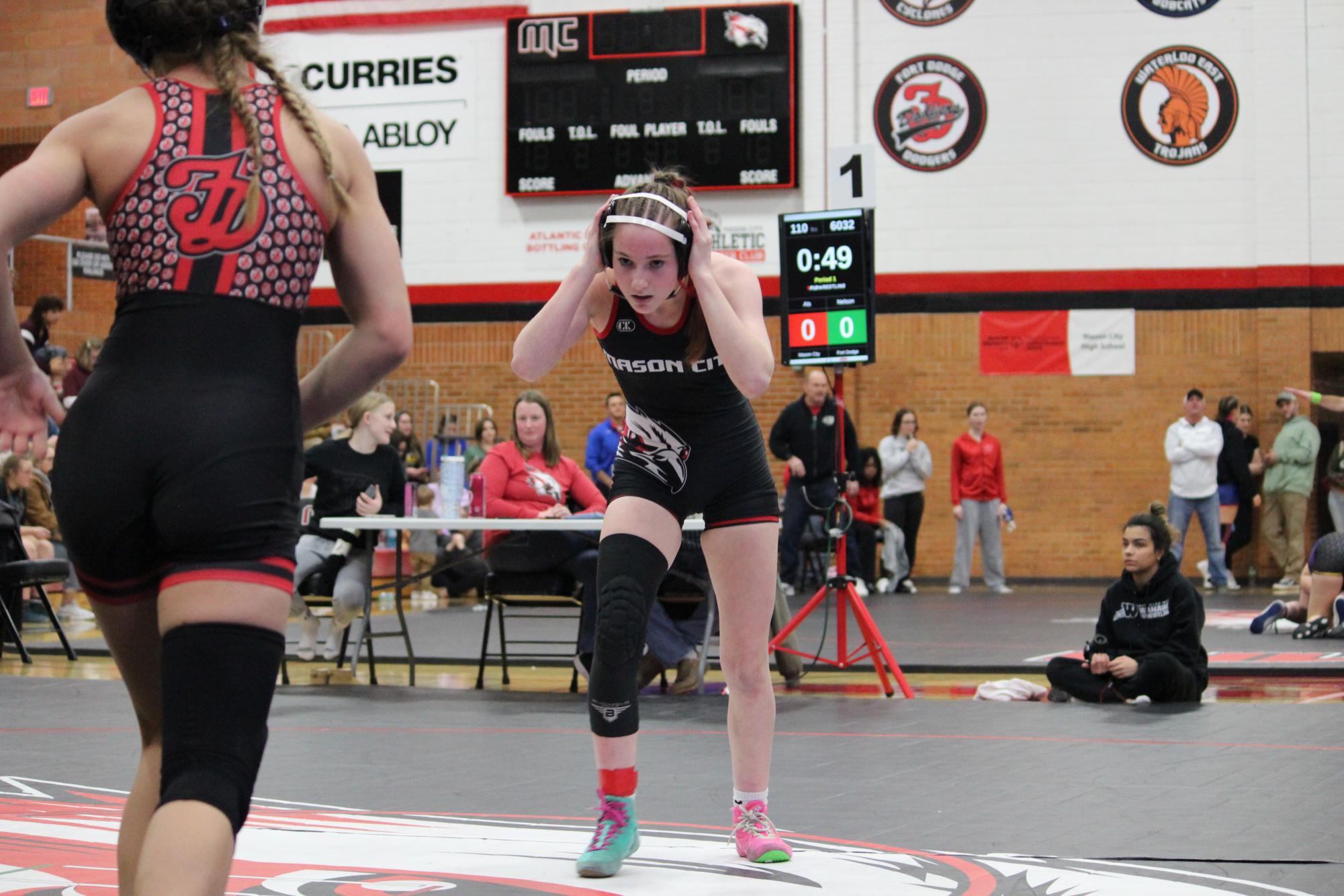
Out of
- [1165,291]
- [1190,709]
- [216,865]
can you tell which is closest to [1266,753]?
[1190,709]

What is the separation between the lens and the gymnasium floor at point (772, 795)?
3.74 meters

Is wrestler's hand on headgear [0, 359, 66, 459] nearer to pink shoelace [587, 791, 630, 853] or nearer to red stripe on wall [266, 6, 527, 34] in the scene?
pink shoelace [587, 791, 630, 853]

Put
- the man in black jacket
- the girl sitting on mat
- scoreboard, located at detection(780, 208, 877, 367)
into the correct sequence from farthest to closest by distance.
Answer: the man in black jacket → scoreboard, located at detection(780, 208, 877, 367) → the girl sitting on mat

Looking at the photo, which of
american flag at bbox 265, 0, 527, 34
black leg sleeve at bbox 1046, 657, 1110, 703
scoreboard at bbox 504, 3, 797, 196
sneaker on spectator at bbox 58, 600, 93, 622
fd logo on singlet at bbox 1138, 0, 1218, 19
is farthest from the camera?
american flag at bbox 265, 0, 527, 34

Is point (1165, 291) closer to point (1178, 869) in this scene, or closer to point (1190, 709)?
point (1190, 709)

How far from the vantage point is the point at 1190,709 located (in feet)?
23.1

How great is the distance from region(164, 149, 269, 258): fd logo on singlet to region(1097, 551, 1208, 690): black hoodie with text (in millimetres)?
5957

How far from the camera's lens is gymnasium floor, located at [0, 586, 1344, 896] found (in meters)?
3.74

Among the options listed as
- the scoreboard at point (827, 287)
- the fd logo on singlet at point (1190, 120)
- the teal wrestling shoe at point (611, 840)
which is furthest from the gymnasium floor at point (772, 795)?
the fd logo on singlet at point (1190, 120)

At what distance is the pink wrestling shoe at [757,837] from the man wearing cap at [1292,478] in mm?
13317

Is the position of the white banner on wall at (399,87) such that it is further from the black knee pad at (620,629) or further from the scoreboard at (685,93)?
the black knee pad at (620,629)

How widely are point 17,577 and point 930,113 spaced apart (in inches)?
462

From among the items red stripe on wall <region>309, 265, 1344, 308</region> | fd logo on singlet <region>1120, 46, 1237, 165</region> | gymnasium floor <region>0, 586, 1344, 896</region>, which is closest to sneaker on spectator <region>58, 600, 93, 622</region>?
gymnasium floor <region>0, 586, 1344, 896</region>

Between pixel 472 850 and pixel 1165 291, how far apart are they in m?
14.6
